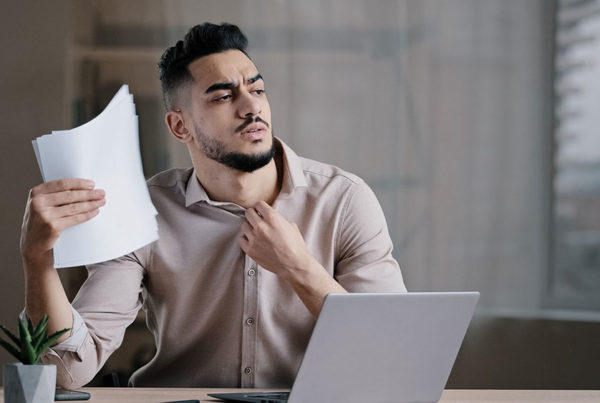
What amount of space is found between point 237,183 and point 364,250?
13.2 inches

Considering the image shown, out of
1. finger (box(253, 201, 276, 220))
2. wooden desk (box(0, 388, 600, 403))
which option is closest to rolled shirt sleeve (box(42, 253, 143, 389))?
wooden desk (box(0, 388, 600, 403))

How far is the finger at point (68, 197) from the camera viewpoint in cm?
125

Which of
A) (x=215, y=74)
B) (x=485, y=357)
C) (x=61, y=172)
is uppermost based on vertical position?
(x=215, y=74)

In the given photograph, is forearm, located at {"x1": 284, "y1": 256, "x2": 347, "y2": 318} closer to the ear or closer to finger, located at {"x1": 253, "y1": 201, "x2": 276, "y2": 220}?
finger, located at {"x1": 253, "y1": 201, "x2": 276, "y2": 220}

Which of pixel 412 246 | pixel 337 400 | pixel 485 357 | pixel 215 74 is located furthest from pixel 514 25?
pixel 337 400

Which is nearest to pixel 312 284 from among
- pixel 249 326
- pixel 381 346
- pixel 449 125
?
pixel 249 326

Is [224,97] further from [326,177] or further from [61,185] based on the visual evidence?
[61,185]

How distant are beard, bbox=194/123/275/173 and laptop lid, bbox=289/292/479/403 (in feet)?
2.37

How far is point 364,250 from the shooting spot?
1683 mm

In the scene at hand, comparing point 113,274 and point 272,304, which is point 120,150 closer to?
point 113,274

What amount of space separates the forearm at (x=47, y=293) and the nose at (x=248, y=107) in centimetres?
56

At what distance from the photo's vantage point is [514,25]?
2854 millimetres

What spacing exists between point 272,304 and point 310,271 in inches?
7.5

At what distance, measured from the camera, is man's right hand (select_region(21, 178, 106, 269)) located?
125cm
